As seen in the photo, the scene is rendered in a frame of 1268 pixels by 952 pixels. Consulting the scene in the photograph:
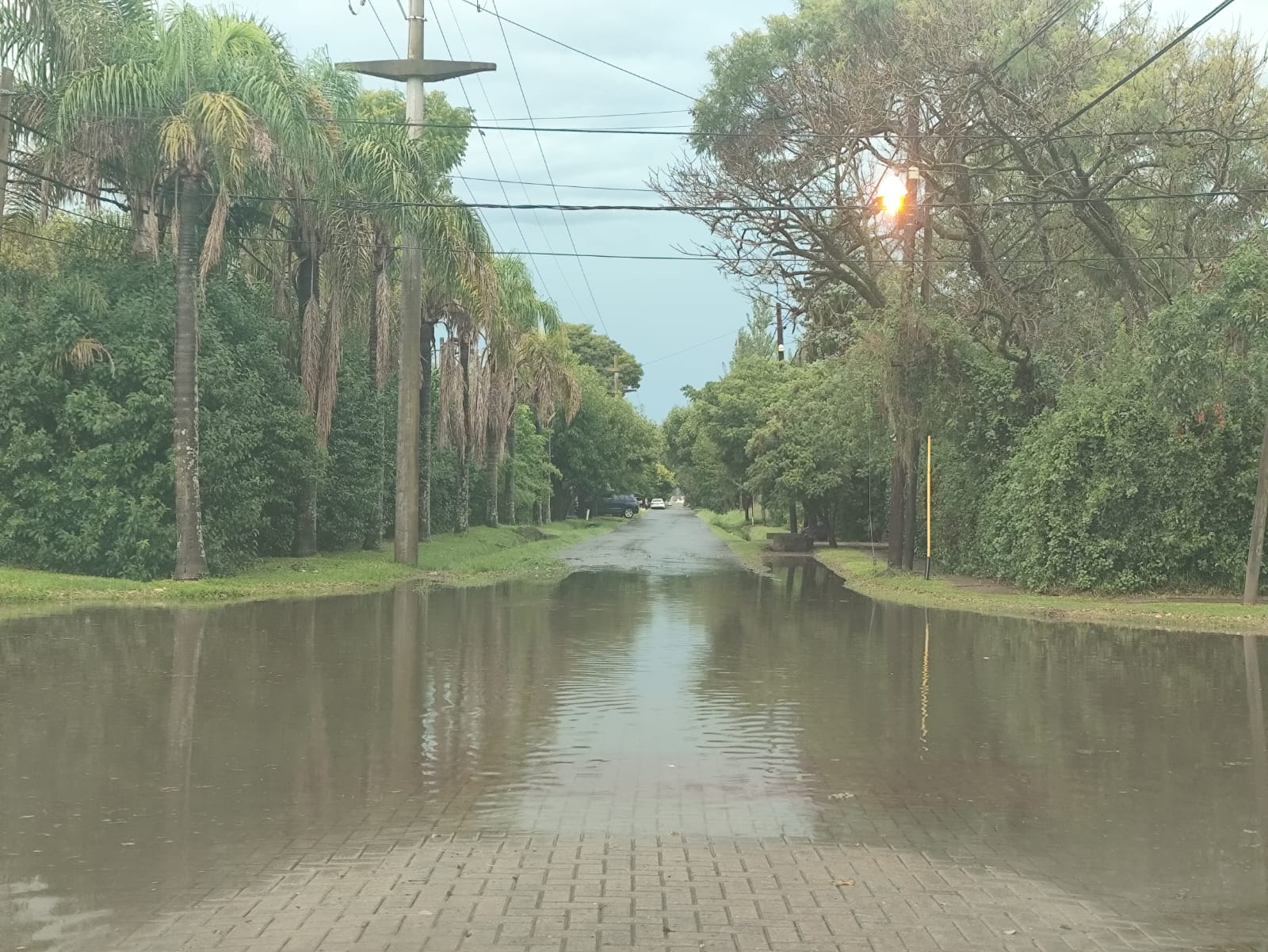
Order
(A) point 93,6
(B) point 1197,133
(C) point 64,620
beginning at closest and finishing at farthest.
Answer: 1. (C) point 64,620
2. (A) point 93,6
3. (B) point 1197,133

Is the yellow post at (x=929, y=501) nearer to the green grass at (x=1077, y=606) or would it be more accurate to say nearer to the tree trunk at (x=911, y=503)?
the tree trunk at (x=911, y=503)

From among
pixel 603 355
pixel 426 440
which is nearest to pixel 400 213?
pixel 426 440

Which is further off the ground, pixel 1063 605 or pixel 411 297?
pixel 411 297

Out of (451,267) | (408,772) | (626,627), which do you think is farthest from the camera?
(451,267)

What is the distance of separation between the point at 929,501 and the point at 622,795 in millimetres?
18529

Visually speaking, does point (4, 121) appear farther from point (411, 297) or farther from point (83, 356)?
point (411, 297)

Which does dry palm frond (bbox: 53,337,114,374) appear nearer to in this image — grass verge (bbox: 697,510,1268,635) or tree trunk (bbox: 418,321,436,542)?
tree trunk (bbox: 418,321,436,542)

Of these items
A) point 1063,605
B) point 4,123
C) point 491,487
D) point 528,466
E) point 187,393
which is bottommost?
point 1063,605

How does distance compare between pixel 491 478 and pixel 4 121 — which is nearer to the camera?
pixel 4 121

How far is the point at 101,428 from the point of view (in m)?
20.1

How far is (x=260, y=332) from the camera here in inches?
944

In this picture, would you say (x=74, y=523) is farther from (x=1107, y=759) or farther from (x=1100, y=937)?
(x=1100, y=937)

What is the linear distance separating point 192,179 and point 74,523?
6.34 meters

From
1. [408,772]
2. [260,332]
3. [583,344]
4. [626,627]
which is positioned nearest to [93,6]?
[260,332]
